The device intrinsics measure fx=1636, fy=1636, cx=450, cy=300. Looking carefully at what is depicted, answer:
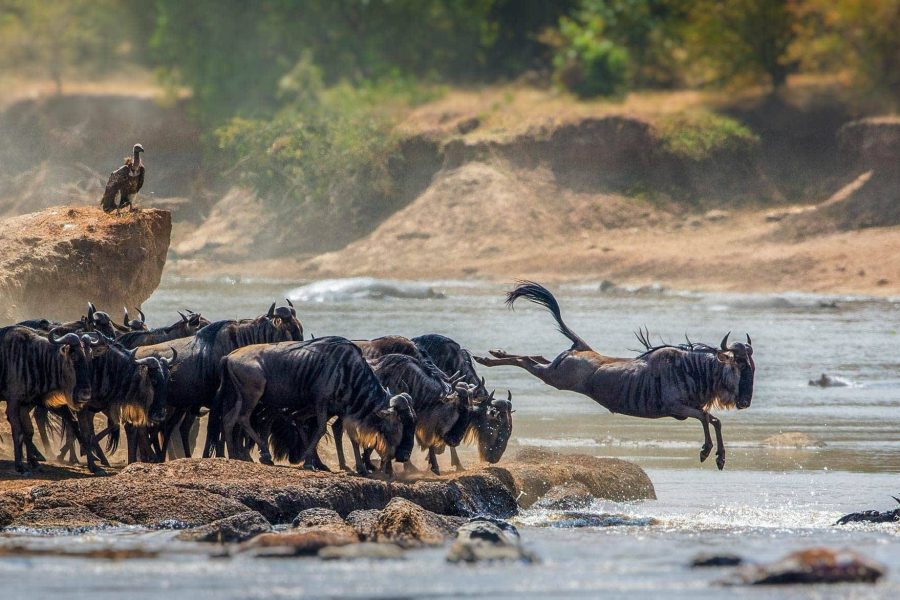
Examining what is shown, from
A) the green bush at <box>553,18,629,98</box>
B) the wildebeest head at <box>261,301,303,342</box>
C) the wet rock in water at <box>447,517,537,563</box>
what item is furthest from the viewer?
the green bush at <box>553,18,629,98</box>

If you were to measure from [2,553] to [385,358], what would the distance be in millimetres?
4136

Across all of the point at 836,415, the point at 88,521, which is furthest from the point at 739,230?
the point at 88,521

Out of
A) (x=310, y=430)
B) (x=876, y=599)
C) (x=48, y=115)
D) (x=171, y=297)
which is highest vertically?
(x=48, y=115)

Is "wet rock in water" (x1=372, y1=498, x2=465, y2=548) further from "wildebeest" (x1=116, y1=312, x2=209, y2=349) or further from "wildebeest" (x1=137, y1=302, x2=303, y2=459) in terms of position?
"wildebeest" (x1=116, y1=312, x2=209, y2=349)

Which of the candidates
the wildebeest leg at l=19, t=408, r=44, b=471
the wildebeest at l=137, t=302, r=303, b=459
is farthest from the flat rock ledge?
the wildebeest at l=137, t=302, r=303, b=459

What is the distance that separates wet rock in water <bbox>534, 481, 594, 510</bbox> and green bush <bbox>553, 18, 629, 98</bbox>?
137 ft

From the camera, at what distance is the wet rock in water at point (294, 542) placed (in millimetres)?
10977

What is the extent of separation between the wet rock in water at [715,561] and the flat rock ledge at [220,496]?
2.26 metres

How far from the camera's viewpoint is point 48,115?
6228 centimetres

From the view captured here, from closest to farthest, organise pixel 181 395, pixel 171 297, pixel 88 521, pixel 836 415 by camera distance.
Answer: pixel 88 521
pixel 181 395
pixel 836 415
pixel 171 297

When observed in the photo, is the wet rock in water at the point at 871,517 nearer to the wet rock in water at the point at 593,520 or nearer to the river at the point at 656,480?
the river at the point at 656,480

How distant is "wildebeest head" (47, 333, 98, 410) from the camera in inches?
504

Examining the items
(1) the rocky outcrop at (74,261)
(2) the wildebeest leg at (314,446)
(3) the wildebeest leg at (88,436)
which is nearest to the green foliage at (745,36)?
(1) the rocky outcrop at (74,261)

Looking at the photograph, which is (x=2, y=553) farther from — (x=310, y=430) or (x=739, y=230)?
(x=739, y=230)
